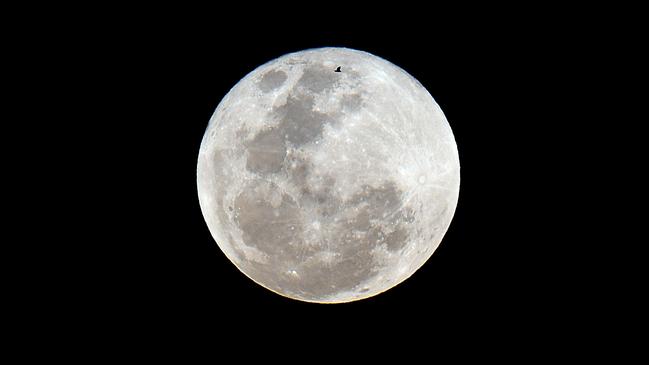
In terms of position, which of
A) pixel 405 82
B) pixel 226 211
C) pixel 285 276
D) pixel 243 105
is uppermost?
pixel 405 82

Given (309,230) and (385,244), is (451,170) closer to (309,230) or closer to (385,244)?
(385,244)

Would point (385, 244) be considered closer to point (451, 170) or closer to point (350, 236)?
point (350, 236)

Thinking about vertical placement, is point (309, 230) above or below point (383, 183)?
below

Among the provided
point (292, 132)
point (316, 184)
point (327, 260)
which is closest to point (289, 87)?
point (292, 132)

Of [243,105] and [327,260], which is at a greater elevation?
[243,105]

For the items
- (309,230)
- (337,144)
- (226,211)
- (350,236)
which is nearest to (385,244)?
(350,236)

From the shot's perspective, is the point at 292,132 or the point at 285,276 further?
the point at 285,276
